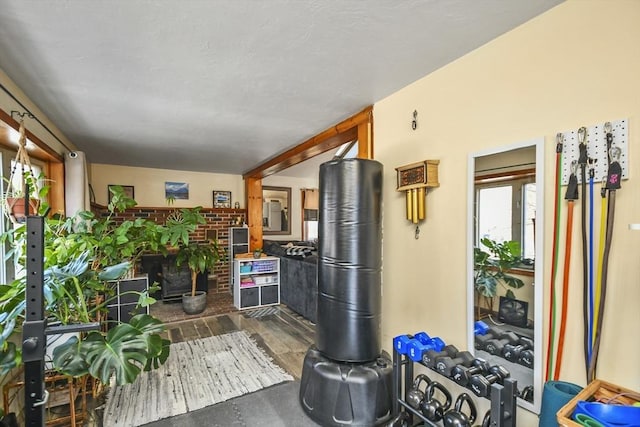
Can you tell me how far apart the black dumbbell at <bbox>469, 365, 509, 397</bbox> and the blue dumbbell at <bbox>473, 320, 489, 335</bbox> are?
0.71ft

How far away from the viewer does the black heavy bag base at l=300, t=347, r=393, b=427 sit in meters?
1.67

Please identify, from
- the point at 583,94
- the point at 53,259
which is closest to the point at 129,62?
the point at 53,259

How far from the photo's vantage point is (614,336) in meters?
1.02

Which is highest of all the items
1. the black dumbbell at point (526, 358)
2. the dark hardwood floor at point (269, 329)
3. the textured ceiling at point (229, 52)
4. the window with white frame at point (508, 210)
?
the textured ceiling at point (229, 52)

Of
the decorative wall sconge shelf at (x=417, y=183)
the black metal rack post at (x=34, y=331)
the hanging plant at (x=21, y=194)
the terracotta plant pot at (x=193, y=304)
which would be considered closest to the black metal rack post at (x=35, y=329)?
the black metal rack post at (x=34, y=331)

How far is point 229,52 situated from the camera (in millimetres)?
1472

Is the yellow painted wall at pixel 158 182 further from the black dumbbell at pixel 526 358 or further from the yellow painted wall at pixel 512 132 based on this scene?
the black dumbbell at pixel 526 358

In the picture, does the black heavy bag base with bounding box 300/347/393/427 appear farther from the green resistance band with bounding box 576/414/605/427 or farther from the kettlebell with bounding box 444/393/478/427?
the green resistance band with bounding box 576/414/605/427

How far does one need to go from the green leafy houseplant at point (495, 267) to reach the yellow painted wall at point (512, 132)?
0.31 ft

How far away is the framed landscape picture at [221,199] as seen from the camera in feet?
17.6

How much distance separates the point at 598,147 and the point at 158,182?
5.46 meters

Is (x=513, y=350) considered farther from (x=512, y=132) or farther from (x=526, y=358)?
(x=512, y=132)

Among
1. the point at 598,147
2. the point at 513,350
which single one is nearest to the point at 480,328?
the point at 513,350

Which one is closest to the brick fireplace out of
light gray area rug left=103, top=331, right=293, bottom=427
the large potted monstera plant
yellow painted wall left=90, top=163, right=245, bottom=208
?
yellow painted wall left=90, top=163, right=245, bottom=208
